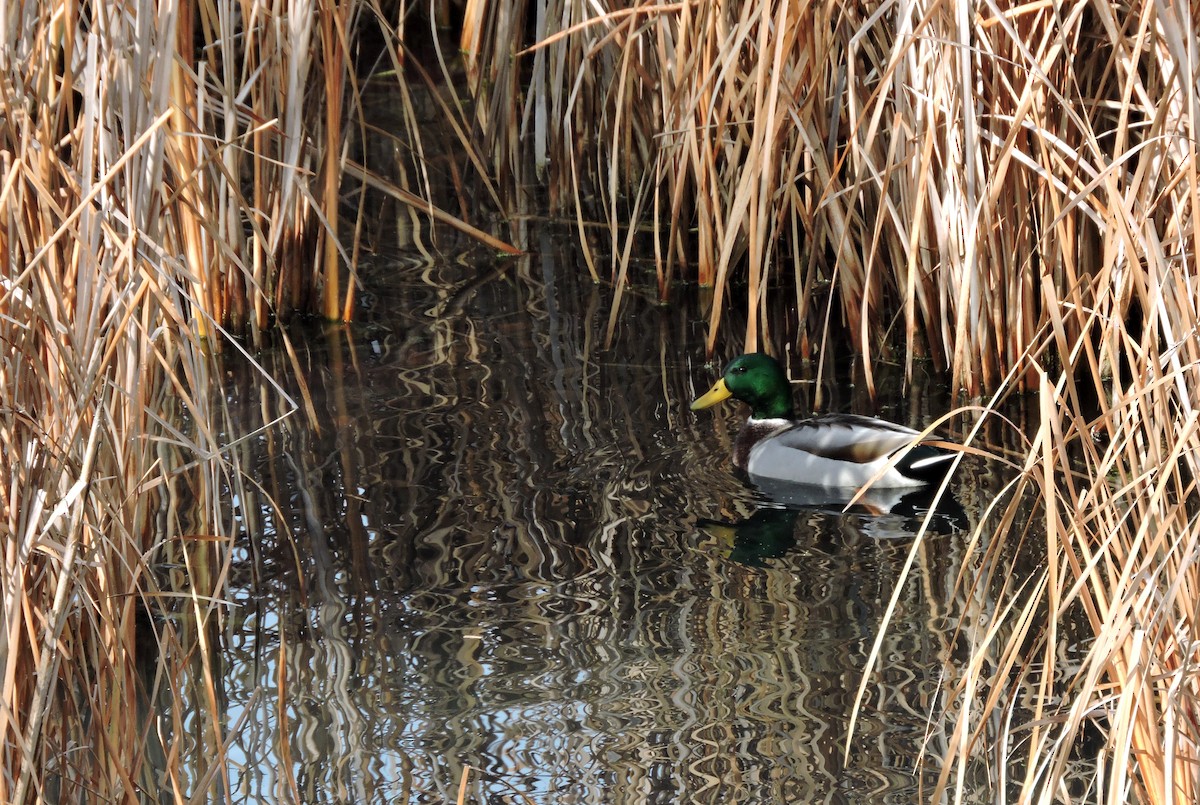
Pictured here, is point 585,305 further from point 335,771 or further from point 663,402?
point 335,771

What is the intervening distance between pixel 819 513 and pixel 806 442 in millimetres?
314

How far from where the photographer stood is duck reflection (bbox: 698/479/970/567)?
4.35 meters

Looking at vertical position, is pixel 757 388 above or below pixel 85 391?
below

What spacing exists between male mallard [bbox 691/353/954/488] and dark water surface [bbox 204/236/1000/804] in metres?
0.13

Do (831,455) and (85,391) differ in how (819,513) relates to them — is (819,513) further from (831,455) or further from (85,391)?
(85,391)

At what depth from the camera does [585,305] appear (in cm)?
628

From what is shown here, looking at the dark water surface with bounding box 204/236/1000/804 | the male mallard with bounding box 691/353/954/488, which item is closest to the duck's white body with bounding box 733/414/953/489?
the male mallard with bounding box 691/353/954/488

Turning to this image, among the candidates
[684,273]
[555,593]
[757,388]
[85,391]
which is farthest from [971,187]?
[85,391]

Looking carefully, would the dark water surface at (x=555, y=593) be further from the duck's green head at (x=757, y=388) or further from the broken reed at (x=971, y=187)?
the broken reed at (x=971, y=187)

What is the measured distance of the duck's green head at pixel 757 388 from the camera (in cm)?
525

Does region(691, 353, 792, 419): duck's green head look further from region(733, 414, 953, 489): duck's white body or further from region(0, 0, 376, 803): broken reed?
region(0, 0, 376, 803): broken reed

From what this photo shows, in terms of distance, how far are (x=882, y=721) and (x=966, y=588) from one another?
0.73m

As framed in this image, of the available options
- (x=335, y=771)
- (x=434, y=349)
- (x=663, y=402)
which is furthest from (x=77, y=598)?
(x=434, y=349)

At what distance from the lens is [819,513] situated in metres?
4.73
